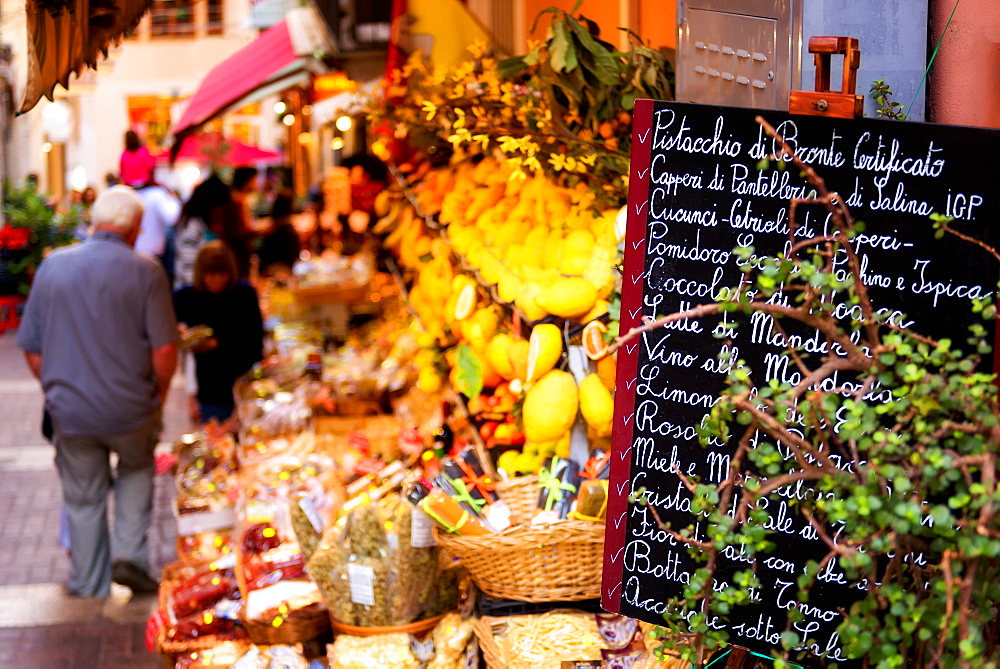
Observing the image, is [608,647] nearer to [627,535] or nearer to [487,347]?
[627,535]

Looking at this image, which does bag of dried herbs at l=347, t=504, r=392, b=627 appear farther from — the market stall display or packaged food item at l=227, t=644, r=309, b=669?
packaged food item at l=227, t=644, r=309, b=669

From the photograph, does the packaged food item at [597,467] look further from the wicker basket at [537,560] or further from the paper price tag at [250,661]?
the paper price tag at [250,661]

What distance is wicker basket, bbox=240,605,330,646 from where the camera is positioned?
3.49m

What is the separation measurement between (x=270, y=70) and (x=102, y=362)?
10.1 ft

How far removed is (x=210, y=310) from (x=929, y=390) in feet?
18.4

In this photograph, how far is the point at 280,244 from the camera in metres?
10.6

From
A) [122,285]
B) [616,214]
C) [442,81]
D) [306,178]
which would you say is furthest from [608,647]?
[306,178]

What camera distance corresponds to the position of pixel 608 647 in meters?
2.97

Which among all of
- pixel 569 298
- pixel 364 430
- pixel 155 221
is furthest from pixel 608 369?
pixel 155 221

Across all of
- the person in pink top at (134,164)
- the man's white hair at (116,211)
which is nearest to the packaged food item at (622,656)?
the man's white hair at (116,211)

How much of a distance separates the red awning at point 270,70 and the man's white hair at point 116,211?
2.31m

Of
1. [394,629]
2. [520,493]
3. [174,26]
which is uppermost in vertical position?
[174,26]

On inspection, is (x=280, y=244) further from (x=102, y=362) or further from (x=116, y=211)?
(x=102, y=362)

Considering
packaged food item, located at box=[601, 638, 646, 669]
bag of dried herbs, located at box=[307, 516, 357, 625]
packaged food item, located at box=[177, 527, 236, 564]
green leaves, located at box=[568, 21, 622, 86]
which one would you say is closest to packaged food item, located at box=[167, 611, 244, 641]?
packaged food item, located at box=[177, 527, 236, 564]
